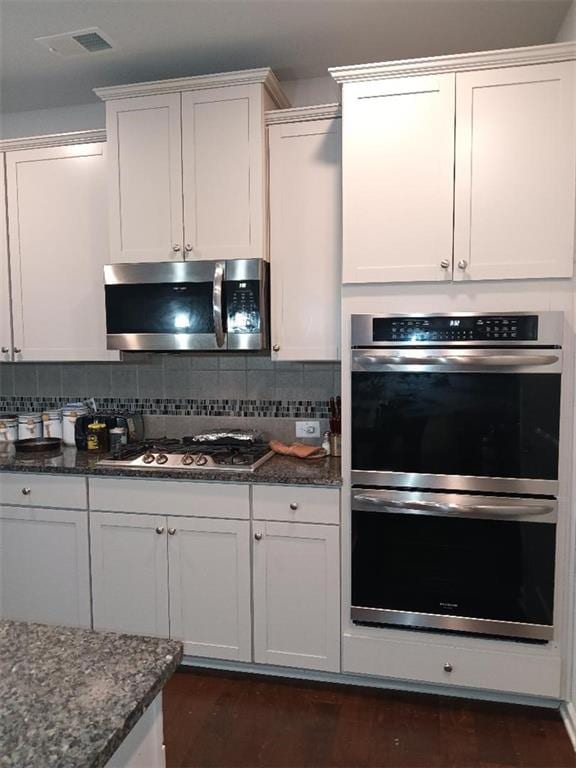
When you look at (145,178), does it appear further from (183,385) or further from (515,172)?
(515,172)

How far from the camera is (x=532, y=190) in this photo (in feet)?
6.66

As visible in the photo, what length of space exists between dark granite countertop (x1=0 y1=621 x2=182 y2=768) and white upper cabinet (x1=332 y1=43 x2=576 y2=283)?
1611 millimetres

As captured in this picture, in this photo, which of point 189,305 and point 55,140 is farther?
point 55,140

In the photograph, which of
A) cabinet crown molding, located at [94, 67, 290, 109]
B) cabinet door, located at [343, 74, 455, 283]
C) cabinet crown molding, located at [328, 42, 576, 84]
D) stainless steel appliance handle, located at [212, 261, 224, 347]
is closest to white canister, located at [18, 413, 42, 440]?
stainless steel appliance handle, located at [212, 261, 224, 347]

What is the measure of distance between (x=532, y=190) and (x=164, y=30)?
5.18ft

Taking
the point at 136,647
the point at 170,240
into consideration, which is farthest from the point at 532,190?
the point at 136,647

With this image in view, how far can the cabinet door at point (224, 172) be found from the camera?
243 cm

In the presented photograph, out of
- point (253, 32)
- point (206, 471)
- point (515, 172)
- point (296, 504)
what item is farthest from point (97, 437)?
point (515, 172)

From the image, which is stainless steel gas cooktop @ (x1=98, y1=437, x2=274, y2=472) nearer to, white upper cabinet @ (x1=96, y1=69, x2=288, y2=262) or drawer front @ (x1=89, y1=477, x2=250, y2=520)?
drawer front @ (x1=89, y1=477, x2=250, y2=520)

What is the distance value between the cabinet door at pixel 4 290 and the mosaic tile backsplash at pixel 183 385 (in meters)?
0.34

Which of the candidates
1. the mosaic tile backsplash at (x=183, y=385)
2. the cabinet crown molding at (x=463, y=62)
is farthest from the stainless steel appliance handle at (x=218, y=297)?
the cabinet crown molding at (x=463, y=62)

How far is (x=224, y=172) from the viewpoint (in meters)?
2.48

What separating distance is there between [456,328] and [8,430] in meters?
2.35

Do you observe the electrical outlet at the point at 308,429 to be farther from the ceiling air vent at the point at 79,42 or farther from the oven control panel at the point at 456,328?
the ceiling air vent at the point at 79,42
